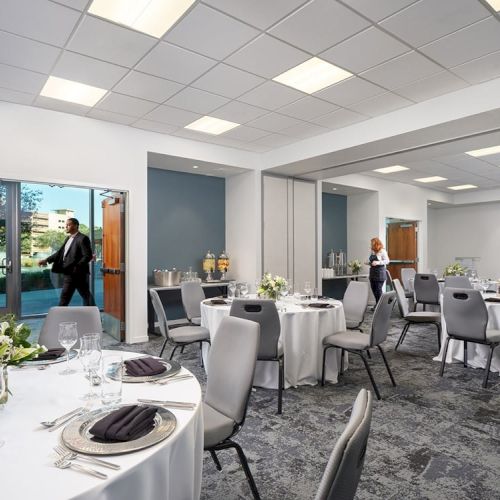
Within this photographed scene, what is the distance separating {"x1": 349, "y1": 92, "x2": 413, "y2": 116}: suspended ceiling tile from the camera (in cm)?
452

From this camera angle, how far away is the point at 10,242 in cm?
541

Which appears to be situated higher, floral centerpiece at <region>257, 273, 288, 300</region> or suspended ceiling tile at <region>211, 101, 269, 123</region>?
suspended ceiling tile at <region>211, 101, 269, 123</region>

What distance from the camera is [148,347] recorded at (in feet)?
17.5

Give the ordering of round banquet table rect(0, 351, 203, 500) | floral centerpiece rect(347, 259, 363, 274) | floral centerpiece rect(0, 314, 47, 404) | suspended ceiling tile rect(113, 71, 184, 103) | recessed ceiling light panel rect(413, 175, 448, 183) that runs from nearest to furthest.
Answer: round banquet table rect(0, 351, 203, 500), floral centerpiece rect(0, 314, 47, 404), suspended ceiling tile rect(113, 71, 184, 103), floral centerpiece rect(347, 259, 363, 274), recessed ceiling light panel rect(413, 175, 448, 183)

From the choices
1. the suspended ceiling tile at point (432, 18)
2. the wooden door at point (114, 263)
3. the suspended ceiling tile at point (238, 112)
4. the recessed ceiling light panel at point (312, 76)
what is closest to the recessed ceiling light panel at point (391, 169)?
the suspended ceiling tile at point (238, 112)

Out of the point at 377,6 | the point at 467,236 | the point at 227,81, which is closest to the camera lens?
the point at 377,6

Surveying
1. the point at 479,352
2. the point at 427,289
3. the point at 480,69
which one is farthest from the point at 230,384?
the point at 427,289

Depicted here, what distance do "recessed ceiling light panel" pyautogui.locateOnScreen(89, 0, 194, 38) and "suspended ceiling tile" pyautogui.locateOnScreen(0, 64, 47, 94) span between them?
4.60ft

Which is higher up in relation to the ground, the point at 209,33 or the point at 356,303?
Answer: the point at 209,33

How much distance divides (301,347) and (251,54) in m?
2.73

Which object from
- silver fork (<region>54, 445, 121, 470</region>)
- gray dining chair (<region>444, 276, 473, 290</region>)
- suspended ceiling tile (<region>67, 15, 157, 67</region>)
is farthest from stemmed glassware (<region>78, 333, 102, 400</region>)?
gray dining chair (<region>444, 276, 473, 290</region>)

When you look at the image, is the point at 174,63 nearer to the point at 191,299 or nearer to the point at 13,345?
the point at 191,299

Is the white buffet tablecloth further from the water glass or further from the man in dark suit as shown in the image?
the man in dark suit

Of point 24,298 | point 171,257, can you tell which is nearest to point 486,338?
point 171,257
